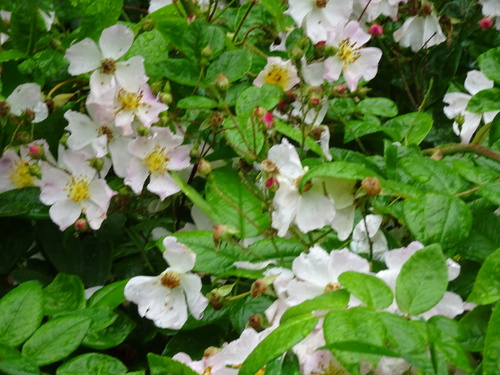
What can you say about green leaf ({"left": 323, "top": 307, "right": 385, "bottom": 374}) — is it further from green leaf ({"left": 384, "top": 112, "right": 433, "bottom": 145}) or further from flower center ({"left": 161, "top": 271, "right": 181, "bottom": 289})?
green leaf ({"left": 384, "top": 112, "right": 433, "bottom": 145})

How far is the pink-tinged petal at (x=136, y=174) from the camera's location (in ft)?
3.11

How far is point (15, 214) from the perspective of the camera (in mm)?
959

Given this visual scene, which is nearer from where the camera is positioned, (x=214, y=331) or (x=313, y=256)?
(x=313, y=256)

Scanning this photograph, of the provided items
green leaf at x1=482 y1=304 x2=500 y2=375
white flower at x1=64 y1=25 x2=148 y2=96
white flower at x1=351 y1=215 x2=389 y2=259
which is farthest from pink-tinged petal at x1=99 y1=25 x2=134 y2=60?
green leaf at x1=482 y1=304 x2=500 y2=375

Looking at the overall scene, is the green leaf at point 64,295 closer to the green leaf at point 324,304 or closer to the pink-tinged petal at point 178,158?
the pink-tinged petal at point 178,158

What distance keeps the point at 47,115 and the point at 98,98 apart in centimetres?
11

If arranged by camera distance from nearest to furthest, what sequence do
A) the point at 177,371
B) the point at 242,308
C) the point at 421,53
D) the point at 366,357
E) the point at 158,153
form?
1. the point at 366,357
2. the point at 177,371
3. the point at 242,308
4. the point at 158,153
5. the point at 421,53

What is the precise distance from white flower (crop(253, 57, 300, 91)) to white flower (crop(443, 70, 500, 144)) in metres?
0.28

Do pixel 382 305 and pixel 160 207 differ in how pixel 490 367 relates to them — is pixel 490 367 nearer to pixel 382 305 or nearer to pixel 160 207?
pixel 382 305

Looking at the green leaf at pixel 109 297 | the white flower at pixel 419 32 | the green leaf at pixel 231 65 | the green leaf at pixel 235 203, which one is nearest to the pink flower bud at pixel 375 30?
the white flower at pixel 419 32

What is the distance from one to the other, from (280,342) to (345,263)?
14cm

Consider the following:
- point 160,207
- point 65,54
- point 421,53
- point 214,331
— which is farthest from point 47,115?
point 421,53

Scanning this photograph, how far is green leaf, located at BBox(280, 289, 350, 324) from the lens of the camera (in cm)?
58

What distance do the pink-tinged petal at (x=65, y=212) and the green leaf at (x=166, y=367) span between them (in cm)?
34
